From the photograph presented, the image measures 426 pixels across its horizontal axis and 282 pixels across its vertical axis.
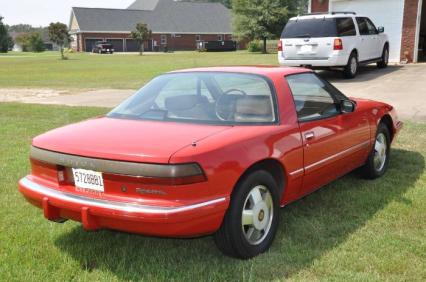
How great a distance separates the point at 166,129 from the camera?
148 inches

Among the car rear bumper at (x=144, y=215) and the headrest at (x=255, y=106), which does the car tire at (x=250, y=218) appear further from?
the headrest at (x=255, y=106)

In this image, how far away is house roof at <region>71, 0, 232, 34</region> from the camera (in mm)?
72188

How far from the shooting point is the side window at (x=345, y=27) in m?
14.2

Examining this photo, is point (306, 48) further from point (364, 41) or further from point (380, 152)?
point (380, 152)

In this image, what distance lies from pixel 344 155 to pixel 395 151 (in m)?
2.28

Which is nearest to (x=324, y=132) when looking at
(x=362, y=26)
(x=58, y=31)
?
(x=362, y=26)

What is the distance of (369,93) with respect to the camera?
40.1 feet

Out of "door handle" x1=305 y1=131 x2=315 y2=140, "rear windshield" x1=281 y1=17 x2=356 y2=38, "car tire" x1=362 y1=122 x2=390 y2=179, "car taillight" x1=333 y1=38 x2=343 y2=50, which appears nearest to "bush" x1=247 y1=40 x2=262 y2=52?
"rear windshield" x1=281 y1=17 x2=356 y2=38

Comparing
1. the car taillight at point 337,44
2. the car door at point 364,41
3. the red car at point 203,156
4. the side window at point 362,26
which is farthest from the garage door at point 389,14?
the red car at point 203,156

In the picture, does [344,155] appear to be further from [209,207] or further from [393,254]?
[209,207]

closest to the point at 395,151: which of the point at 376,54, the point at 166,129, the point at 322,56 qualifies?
the point at 166,129

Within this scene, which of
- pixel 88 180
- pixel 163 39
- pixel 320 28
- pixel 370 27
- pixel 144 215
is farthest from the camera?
pixel 163 39

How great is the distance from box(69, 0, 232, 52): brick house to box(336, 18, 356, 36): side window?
197ft

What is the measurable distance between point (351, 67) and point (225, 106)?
38.3 ft
